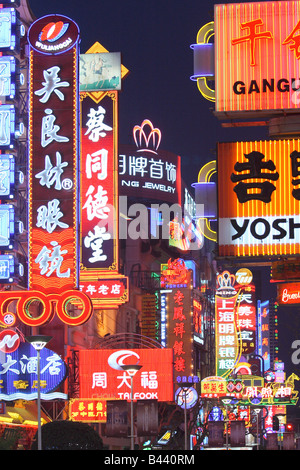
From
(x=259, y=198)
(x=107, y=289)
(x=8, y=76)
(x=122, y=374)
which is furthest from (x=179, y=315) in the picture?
(x=259, y=198)

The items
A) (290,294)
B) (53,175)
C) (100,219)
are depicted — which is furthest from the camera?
(100,219)

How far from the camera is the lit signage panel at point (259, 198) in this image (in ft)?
59.5

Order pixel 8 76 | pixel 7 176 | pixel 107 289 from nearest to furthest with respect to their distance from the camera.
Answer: pixel 7 176 < pixel 8 76 < pixel 107 289

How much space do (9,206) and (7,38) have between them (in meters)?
6.96

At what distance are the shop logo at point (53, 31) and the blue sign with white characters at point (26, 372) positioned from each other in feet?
39.4

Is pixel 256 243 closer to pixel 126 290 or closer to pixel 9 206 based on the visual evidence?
pixel 9 206

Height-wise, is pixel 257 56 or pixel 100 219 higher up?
pixel 257 56

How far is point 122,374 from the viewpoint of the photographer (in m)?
41.2

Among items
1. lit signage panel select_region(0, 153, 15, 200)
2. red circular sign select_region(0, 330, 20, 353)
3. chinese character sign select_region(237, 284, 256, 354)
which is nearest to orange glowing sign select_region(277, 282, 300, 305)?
red circular sign select_region(0, 330, 20, 353)

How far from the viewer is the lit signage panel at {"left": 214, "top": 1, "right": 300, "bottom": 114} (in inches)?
717

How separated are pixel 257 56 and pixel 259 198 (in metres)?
2.70

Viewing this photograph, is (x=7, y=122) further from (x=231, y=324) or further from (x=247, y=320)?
(x=247, y=320)

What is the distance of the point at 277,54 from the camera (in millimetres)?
18547

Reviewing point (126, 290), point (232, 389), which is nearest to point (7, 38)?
point (126, 290)
